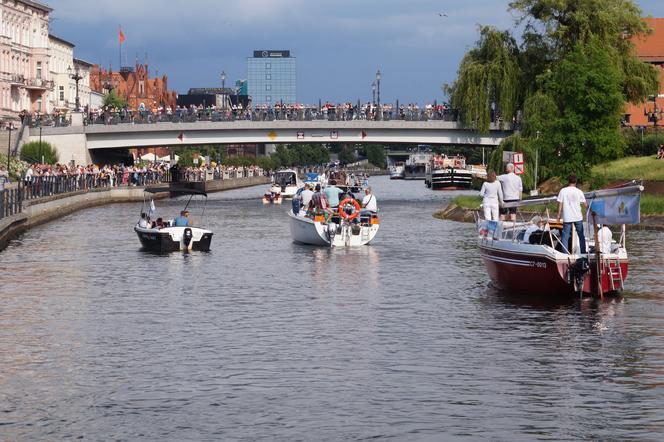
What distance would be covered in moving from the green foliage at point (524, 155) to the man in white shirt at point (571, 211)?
4449cm

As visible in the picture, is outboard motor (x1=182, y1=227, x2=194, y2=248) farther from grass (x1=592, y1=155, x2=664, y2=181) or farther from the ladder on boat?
grass (x1=592, y1=155, x2=664, y2=181)

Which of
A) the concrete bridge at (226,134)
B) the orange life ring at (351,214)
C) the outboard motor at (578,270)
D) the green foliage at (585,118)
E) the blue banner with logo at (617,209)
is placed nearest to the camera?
the blue banner with logo at (617,209)

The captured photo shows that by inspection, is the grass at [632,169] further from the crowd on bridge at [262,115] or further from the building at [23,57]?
the building at [23,57]

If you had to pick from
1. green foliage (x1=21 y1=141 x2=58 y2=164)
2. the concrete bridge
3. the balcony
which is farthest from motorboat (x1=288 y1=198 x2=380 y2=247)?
the balcony

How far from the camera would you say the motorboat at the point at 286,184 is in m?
102

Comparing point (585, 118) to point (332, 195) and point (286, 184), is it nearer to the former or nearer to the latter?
point (332, 195)

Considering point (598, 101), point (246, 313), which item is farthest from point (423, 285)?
point (598, 101)

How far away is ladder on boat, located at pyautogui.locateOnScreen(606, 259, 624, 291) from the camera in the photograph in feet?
94.2

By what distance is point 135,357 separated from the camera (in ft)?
72.4

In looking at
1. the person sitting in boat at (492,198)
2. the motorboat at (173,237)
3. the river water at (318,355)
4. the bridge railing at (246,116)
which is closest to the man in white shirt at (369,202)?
the motorboat at (173,237)

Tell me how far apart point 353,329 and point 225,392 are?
268 inches

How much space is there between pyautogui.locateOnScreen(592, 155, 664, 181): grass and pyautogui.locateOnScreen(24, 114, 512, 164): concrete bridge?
18955mm

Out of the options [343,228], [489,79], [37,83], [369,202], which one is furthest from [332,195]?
[37,83]

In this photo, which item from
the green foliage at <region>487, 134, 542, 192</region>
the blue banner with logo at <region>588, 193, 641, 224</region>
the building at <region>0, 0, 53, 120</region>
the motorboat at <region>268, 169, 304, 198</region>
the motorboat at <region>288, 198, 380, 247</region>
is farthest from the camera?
the building at <region>0, 0, 53, 120</region>
